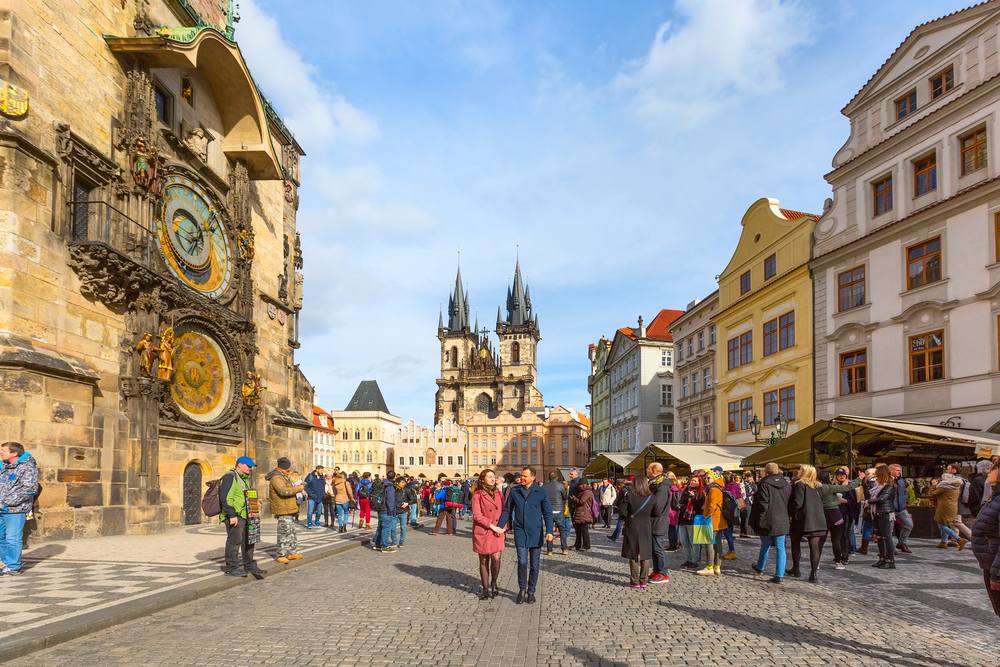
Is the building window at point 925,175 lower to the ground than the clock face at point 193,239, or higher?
higher

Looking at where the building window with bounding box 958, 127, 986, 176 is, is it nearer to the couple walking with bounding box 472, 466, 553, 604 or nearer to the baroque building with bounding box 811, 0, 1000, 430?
the baroque building with bounding box 811, 0, 1000, 430

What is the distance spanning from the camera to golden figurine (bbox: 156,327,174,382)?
1753cm

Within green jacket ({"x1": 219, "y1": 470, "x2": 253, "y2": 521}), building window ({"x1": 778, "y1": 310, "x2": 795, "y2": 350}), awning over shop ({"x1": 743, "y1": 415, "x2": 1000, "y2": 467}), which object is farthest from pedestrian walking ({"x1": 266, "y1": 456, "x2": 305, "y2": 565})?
building window ({"x1": 778, "y1": 310, "x2": 795, "y2": 350})

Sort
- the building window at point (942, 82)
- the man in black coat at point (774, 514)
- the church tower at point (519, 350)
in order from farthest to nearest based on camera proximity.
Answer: the church tower at point (519, 350) → the building window at point (942, 82) → the man in black coat at point (774, 514)

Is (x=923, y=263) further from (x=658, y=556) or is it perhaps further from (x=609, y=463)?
(x=658, y=556)

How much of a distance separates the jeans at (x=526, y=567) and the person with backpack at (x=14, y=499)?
6585 millimetres

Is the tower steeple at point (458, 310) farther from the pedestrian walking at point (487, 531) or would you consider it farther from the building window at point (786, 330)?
the pedestrian walking at point (487, 531)

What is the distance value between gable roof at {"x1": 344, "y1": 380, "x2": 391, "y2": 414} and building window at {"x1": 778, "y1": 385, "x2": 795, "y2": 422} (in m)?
107

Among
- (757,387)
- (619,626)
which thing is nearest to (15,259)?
(619,626)

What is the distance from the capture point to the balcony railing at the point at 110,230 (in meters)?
15.6

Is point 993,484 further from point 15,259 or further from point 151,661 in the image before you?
point 15,259

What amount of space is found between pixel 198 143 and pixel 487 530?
1563 centimetres

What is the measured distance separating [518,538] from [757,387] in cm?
2380

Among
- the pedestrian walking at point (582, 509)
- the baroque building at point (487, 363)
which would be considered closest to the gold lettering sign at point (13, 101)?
the pedestrian walking at point (582, 509)
